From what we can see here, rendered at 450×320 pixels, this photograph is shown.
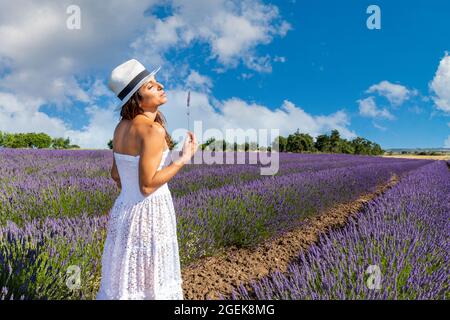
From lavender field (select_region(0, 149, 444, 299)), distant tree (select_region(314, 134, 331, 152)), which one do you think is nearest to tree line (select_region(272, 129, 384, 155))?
distant tree (select_region(314, 134, 331, 152))

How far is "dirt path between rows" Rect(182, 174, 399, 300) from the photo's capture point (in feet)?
7.52

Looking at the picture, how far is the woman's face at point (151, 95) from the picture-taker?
1.48m

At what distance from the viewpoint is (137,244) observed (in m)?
1.45

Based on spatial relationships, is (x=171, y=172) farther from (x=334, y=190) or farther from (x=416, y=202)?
(x=334, y=190)

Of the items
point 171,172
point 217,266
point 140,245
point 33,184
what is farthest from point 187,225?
point 33,184

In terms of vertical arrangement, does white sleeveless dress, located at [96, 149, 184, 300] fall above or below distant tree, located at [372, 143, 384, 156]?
below

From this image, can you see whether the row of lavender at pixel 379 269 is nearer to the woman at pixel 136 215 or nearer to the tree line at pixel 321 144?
the woman at pixel 136 215

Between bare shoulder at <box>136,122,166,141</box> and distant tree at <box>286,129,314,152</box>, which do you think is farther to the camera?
distant tree at <box>286,129,314,152</box>

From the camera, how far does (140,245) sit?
1.45 metres

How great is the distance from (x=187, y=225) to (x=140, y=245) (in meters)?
1.07

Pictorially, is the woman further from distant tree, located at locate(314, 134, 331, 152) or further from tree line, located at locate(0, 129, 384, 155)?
distant tree, located at locate(314, 134, 331, 152)

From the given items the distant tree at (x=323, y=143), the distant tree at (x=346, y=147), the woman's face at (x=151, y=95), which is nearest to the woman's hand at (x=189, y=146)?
the woman's face at (x=151, y=95)

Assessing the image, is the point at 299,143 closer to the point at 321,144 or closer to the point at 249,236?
the point at 321,144

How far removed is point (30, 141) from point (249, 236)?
7244 cm
